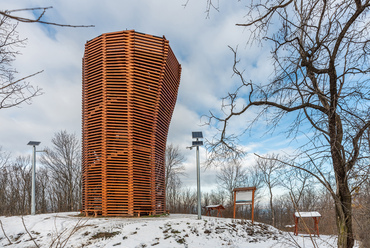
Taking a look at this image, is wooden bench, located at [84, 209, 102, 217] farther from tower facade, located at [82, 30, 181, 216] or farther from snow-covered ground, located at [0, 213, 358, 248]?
snow-covered ground, located at [0, 213, 358, 248]

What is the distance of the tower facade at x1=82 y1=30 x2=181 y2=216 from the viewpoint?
11523 millimetres

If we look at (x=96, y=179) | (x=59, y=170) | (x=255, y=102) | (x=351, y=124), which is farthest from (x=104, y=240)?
(x=59, y=170)

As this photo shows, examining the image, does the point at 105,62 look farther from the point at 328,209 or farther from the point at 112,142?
the point at 328,209

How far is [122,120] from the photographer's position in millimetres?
11953

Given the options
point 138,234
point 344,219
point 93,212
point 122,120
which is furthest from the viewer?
point 122,120

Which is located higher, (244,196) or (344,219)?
(344,219)

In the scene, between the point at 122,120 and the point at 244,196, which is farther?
the point at 122,120

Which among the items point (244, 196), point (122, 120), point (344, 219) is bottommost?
point (244, 196)

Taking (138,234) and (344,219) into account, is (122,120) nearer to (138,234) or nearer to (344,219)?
(138,234)

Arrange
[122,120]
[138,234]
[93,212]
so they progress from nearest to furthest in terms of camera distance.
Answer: [138,234]
[93,212]
[122,120]

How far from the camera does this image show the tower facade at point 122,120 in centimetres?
1152

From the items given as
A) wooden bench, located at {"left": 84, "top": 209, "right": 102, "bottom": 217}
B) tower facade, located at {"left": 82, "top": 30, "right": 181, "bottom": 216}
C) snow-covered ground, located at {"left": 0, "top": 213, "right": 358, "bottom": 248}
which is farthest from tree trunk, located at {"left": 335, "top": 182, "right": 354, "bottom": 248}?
wooden bench, located at {"left": 84, "top": 209, "right": 102, "bottom": 217}

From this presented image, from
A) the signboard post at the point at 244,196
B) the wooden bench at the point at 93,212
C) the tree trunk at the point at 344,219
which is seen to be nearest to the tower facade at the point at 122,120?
the wooden bench at the point at 93,212

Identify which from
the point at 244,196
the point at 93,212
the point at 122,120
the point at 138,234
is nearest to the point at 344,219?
the point at 138,234
